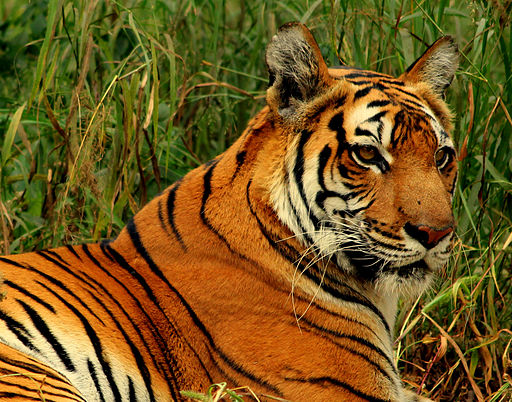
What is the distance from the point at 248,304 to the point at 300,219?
300 millimetres

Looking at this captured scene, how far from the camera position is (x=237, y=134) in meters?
4.23

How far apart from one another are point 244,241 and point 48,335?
643 millimetres

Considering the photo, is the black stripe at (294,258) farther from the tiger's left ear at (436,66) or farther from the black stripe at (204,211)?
the tiger's left ear at (436,66)

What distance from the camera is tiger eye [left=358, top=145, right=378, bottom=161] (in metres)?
2.43

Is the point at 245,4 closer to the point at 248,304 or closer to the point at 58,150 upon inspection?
the point at 58,150

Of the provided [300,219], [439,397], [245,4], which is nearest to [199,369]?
[300,219]

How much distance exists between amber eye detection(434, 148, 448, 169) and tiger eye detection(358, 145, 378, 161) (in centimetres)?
21

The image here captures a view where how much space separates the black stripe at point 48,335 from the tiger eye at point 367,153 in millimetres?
1025

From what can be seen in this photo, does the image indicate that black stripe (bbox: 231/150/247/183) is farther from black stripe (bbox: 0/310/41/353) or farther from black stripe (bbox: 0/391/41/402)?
black stripe (bbox: 0/391/41/402)

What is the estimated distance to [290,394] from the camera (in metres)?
2.33

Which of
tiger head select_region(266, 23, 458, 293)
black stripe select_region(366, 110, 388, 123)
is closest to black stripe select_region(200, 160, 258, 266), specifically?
tiger head select_region(266, 23, 458, 293)

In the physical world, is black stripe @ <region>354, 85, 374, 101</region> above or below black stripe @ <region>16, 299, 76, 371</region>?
above

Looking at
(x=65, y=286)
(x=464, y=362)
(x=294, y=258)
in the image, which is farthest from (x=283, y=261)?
(x=464, y=362)

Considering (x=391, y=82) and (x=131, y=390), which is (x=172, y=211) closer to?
(x=131, y=390)
